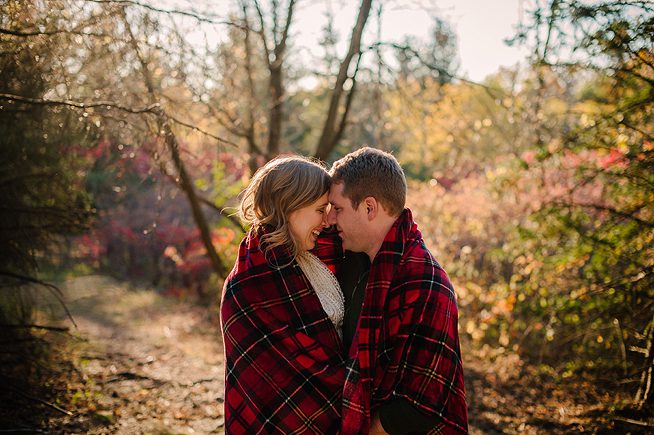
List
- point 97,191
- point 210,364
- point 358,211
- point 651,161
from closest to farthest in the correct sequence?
point 358,211 → point 651,161 → point 210,364 → point 97,191

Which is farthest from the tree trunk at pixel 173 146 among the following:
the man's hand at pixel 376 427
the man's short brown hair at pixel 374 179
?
the man's hand at pixel 376 427

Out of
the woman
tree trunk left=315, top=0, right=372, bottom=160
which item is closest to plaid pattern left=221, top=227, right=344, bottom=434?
the woman

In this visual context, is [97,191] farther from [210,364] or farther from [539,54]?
[539,54]

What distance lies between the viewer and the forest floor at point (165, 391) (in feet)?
13.0

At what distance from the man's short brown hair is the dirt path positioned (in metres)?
2.94

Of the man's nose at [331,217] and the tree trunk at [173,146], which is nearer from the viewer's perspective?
the man's nose at [331,217]

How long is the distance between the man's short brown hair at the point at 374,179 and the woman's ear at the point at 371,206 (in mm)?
15

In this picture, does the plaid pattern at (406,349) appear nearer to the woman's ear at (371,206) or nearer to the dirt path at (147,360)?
the woman's ear at (371,206)

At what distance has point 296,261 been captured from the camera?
2.34m

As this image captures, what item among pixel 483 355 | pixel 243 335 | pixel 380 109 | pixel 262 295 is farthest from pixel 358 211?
pixel 483 355

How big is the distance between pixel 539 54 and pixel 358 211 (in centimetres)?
246

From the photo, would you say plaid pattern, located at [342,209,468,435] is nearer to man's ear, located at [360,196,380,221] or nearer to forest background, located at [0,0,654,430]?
man's ear, located at [360,196,380,221]

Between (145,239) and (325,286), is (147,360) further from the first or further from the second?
(325,286)

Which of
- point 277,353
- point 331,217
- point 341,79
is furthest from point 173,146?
point 341,79
